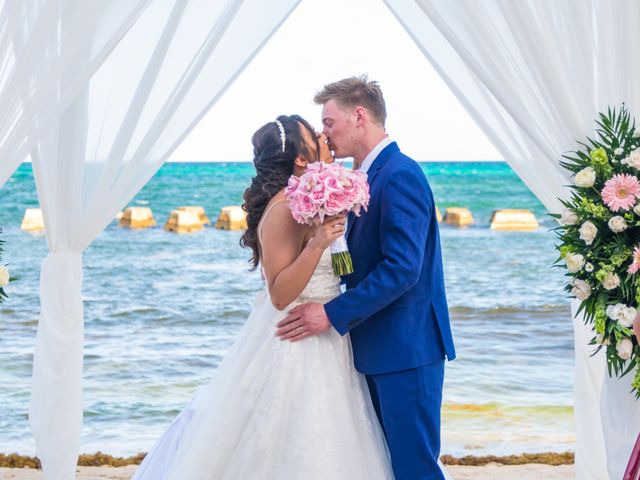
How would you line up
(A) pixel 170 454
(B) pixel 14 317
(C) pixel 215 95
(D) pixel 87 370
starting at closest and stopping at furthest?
(A) pixel 170 454
(C) pixel 215 95
(D) pixel 87 370
(B) pixel 14 317

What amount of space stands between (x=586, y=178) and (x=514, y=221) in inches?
717

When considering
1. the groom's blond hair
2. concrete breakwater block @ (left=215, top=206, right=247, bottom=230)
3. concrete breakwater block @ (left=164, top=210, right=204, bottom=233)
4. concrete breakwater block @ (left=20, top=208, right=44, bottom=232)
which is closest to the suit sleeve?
the groom's blond hair

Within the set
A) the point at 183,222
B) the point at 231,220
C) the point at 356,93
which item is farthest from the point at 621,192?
the point at 231,220

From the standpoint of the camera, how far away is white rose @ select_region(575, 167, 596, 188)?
315 centimetres

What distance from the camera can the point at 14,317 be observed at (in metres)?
10.9

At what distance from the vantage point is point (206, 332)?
1061 cm

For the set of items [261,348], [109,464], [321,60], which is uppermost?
[321,60]

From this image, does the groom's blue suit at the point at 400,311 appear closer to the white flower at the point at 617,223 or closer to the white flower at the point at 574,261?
the white flower at the point at 574,261

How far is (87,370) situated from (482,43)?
611 cm

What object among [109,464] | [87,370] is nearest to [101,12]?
[109,464]

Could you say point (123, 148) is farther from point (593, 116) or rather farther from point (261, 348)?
point (593, 116)

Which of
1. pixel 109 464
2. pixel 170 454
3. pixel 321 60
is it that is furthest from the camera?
pixel 321 60

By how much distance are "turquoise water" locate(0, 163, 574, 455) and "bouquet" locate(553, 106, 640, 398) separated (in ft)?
8.82

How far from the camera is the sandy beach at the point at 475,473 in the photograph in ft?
14.3
